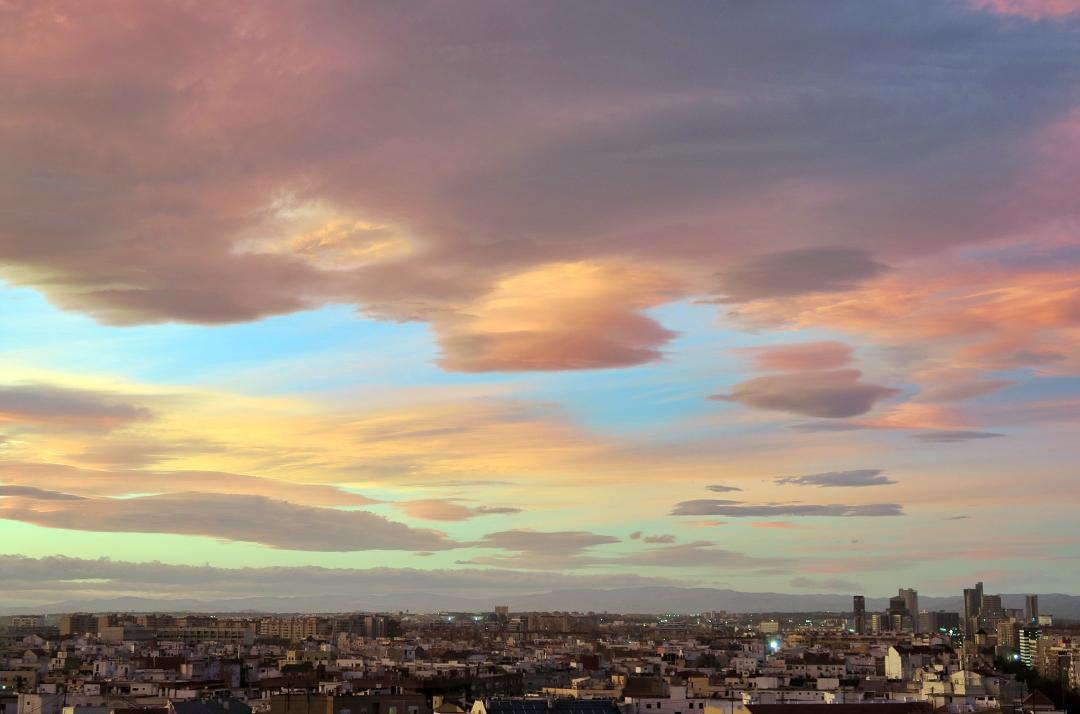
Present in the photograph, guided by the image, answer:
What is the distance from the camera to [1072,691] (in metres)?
154

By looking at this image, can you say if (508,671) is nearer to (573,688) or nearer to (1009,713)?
(573,688)

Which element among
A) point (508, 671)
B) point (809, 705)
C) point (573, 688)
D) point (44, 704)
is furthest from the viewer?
point (508, 671)

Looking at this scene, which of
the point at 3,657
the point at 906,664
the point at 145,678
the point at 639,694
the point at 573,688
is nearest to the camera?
the point at 639,694

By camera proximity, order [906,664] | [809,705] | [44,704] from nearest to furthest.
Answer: [809,705], [44,704], [906,664]

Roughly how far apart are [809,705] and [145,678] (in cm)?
8366

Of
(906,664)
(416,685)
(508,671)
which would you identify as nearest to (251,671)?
(508,671)

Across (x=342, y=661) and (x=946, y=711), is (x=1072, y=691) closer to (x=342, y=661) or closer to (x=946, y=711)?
(x=946, y=711)

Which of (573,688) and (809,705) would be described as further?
(573,688)

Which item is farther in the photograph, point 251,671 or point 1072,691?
point 251,671

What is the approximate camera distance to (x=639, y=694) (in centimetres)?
12475

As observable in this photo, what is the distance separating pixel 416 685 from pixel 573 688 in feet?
57.2

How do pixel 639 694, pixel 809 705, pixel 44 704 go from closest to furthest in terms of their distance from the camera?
1. pixel 809 705
2. pixel 44 704
3. pixel 639 694

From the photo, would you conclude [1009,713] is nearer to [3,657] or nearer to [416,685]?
[416,685]

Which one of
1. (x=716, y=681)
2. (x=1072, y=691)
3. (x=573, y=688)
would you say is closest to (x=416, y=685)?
(x=573, y=688)
